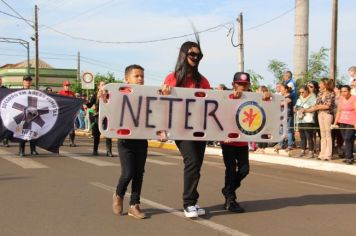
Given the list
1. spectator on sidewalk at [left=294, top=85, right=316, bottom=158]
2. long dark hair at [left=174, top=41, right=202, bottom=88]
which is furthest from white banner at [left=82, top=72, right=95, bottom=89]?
long dark hair at [left=174, top=41, right=202, bottom=88]

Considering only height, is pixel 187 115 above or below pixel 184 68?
below

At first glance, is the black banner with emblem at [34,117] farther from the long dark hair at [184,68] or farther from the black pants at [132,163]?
the long dark hair at [184,68]

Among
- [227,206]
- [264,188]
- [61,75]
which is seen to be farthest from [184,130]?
[61,75]

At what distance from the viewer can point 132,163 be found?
620 cm

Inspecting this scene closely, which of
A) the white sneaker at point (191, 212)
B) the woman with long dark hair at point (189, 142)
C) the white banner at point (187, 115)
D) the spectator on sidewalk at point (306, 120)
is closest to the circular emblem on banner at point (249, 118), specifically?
the white banner at point (187, 115)

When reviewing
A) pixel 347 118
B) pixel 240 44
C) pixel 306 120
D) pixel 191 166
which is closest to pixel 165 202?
pixel 191 166

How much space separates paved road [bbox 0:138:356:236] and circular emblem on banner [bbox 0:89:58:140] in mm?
1591

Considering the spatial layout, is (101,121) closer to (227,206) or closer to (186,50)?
(186,50)

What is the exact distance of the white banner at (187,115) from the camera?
6113 millimetres

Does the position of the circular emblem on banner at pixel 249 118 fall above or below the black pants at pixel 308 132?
above

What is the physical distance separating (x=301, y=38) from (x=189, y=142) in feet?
63.8

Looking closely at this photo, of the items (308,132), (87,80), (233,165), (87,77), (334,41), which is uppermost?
(334,41)

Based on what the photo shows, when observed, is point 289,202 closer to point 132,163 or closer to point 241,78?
point 241,78

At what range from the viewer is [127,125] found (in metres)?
A: 6.14
